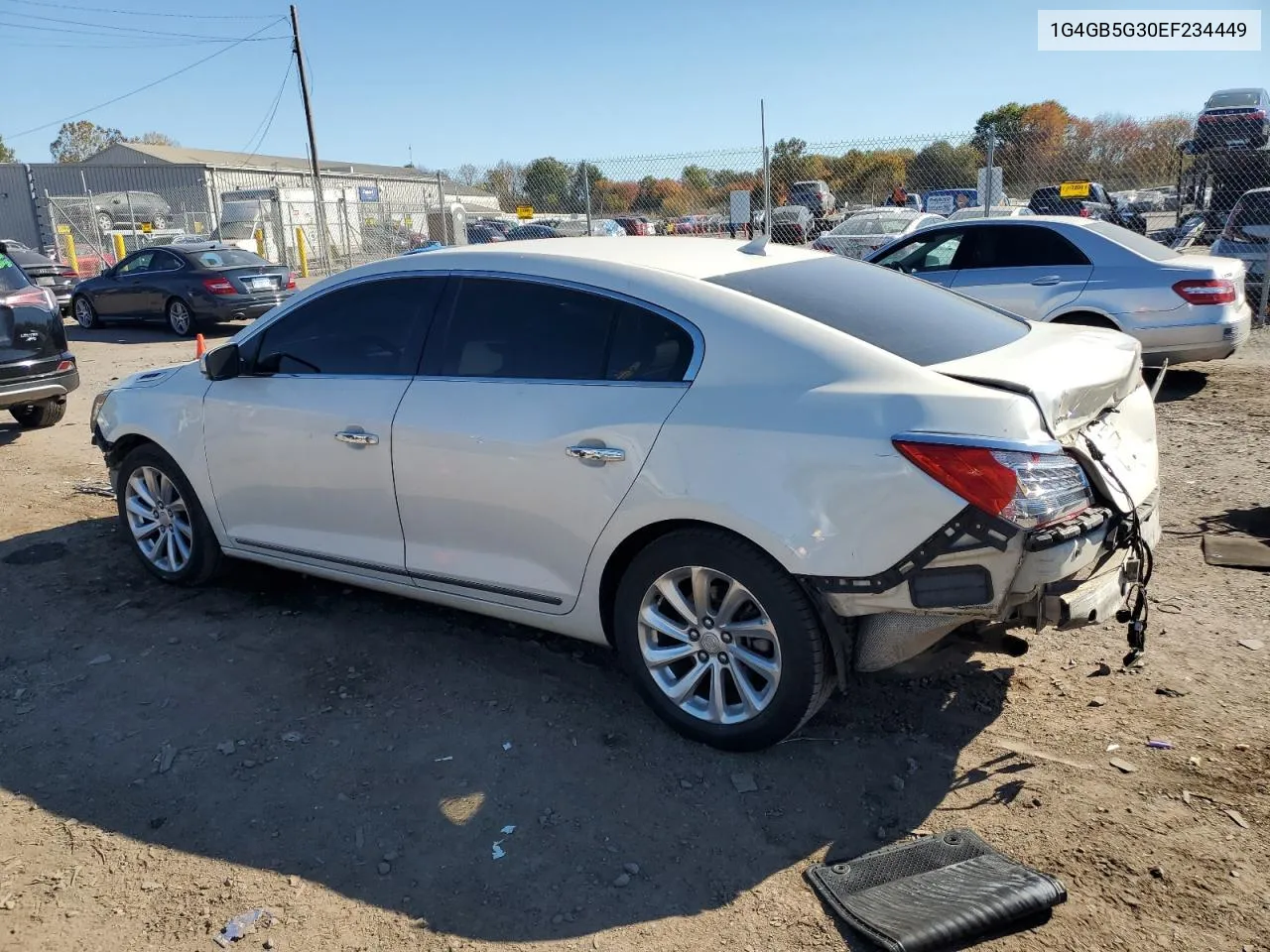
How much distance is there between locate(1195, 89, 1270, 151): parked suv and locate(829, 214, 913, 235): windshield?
577 cm

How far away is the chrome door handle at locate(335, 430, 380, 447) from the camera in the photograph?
4.05 meters

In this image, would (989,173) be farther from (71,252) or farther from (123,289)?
(71,252)

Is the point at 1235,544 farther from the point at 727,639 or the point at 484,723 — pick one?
the point at 484,723

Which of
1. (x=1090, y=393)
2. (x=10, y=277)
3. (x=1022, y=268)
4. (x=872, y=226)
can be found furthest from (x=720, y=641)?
(x=872, y=226)

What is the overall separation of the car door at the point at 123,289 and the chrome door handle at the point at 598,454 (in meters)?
15.3

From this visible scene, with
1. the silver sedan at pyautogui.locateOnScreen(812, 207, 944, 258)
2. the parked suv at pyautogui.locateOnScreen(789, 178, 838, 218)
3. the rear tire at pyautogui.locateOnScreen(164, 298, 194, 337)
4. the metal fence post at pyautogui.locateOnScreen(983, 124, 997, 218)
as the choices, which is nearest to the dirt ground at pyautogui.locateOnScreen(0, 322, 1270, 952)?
the metal fence post at pyautogui.locateOnScreen(983, 124, 997, 218)

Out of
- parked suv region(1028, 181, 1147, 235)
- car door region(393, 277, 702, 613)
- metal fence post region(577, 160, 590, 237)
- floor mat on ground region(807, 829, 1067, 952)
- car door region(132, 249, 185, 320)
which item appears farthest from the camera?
car door region(132, 249, 185, 320)

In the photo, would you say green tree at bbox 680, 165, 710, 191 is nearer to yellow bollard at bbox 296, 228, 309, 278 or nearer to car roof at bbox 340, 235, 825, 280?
car roof at bbox 340, 235, 825, 280

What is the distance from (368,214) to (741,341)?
3568cm

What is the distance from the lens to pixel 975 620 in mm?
3172

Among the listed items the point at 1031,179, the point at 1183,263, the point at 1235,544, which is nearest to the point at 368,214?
the point at 1031,179

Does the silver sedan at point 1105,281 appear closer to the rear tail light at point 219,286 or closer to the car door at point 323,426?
the car door at point 323,426

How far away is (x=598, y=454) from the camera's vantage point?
344 cm

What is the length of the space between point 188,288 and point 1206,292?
14.0 meters
